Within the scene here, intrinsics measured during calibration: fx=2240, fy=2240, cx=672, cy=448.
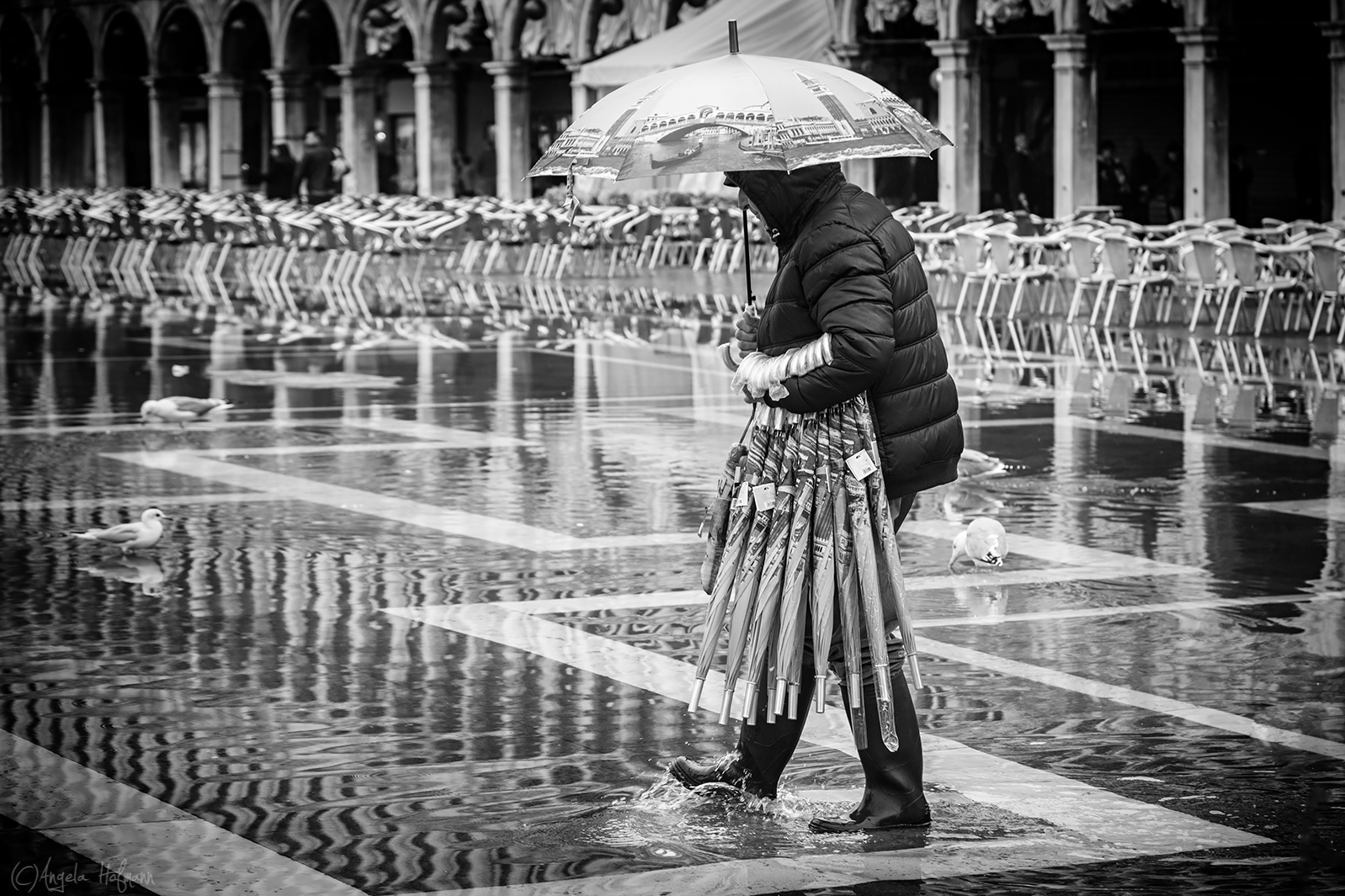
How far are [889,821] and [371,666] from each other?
223 cm

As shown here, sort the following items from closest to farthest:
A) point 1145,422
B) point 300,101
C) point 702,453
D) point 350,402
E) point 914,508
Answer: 1. point 914,508
2. point 702,453
3. point 1145,422
4. point 350,402
5. point 300,101

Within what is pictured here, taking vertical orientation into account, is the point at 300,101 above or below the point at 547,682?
above

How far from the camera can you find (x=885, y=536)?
15.8ft

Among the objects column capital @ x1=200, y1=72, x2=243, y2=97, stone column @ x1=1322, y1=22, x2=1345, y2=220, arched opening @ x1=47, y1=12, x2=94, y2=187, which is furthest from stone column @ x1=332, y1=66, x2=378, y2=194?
stone column @ x1=1322, y1=22, x2=1345, y2=220

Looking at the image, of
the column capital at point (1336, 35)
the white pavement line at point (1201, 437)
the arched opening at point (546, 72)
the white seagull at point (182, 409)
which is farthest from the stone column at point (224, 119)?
the white pavement line at point (1201, 437)

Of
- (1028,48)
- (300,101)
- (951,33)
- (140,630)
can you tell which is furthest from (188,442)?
(300,101)

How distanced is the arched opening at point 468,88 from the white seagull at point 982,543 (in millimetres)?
31905

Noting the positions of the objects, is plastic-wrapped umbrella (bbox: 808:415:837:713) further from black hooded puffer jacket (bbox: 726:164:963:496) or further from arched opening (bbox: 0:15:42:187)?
arched opening (bbox: 0:15:42:187)

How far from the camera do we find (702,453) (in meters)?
11.6

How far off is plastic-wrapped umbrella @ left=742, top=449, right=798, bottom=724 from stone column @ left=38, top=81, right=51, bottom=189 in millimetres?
52541

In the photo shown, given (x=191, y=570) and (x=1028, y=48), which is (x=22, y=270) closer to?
(x=1028, y=48)

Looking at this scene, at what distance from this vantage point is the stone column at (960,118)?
29.5m

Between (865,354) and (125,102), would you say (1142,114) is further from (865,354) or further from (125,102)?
(865,354)

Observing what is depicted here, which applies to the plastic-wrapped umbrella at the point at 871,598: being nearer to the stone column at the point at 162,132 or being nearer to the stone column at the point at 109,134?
the stone column at the point at 162,132
